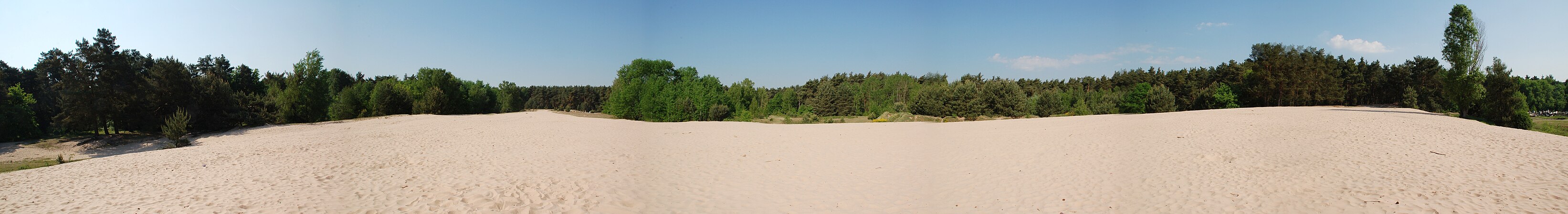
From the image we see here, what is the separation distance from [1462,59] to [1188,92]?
22.0 meters

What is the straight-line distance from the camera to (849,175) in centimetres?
825

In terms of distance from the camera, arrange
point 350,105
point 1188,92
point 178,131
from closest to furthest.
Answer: point 178,131
point 350,105
point 1188,92

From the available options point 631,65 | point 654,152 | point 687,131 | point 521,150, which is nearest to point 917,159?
point 654,152

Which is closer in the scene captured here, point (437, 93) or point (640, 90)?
point (640, 90)

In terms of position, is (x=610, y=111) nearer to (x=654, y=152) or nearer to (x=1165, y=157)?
(x=654, y=152)

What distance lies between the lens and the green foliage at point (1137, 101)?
3653 centimetres

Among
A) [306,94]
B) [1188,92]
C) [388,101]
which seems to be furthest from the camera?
[1188,92]

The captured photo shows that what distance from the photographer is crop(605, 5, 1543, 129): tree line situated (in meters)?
20.6

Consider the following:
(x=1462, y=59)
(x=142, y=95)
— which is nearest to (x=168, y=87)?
(x=142, y=95)

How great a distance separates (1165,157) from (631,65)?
86.9ft

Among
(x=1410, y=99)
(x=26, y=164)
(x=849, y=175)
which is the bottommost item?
(x=849, y=175)

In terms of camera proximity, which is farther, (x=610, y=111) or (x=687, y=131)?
(x=610, y=111)

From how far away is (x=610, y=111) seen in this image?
32062 mm

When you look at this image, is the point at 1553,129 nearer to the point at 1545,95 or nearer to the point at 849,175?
the point at 849,175
